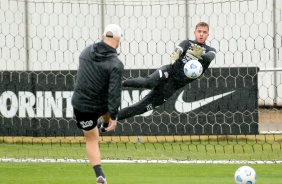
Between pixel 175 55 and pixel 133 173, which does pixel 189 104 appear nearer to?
pixel 175 55

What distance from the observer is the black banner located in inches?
492

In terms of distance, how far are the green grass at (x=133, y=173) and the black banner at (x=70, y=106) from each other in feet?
4.06

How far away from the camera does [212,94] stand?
41.1 ft

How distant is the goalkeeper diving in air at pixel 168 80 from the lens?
11719 millimetres

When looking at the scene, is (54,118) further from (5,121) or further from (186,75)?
(186,75)

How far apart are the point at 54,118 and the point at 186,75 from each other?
2.44 m

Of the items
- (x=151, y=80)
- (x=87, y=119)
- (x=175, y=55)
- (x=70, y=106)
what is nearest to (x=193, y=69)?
(x=175, y=55)

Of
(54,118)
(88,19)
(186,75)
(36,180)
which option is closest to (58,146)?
(54,118)

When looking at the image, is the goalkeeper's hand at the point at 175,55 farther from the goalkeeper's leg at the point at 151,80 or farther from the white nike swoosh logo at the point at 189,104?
the white nike swoosh logo at the point at 189,104

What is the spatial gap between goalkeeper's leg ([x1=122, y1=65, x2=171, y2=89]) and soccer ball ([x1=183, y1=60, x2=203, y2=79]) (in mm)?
755

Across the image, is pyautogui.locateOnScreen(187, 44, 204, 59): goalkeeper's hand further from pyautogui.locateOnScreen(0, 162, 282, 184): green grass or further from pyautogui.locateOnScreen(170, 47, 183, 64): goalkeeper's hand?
pyautogui.locateOnScreen(0, 162, 282, 184): green grass

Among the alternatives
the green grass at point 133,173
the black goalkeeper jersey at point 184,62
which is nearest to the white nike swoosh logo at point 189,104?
the black goalkeeper jersey at point 184,62

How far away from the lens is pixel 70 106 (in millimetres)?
12602

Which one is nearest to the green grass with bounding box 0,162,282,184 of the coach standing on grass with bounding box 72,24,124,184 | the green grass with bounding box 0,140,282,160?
the coach standing on grass with bounding box 72,24,124,184
